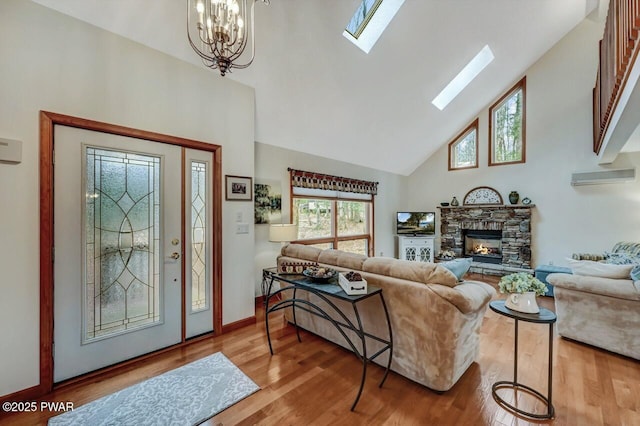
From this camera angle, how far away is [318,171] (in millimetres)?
5070

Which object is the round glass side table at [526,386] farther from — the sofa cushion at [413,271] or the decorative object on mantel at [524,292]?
the sofa cushion at [413,271]

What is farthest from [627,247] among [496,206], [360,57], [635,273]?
[360,57]

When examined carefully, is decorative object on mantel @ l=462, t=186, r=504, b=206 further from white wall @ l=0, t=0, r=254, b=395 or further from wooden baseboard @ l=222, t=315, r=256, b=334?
white wall @ l=0, t=0, r=254, b=395

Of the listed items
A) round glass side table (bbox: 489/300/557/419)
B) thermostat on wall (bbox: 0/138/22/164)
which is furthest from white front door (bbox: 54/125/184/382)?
round glass side table (bbox: 489/300/557/419)

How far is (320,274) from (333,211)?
3.18 m

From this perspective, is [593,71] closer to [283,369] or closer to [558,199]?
[558,199]

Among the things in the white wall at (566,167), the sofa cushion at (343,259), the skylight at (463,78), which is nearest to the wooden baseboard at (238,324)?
the sofa cushion at (343,259)

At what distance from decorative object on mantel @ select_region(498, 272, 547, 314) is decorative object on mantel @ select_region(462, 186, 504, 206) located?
491 cm

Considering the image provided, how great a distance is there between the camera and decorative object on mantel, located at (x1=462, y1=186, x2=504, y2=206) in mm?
6105

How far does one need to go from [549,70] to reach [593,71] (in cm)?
68

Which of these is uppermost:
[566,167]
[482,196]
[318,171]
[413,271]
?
[566,167]

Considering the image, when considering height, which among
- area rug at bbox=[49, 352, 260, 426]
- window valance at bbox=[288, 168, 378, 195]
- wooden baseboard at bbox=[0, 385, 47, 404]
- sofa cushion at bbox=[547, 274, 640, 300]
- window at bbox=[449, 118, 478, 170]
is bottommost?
area rug at bbox=[49, 352, 260, 426]

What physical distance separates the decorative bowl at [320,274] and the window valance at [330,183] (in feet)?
7.72

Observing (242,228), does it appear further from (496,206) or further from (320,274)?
(496,206)
